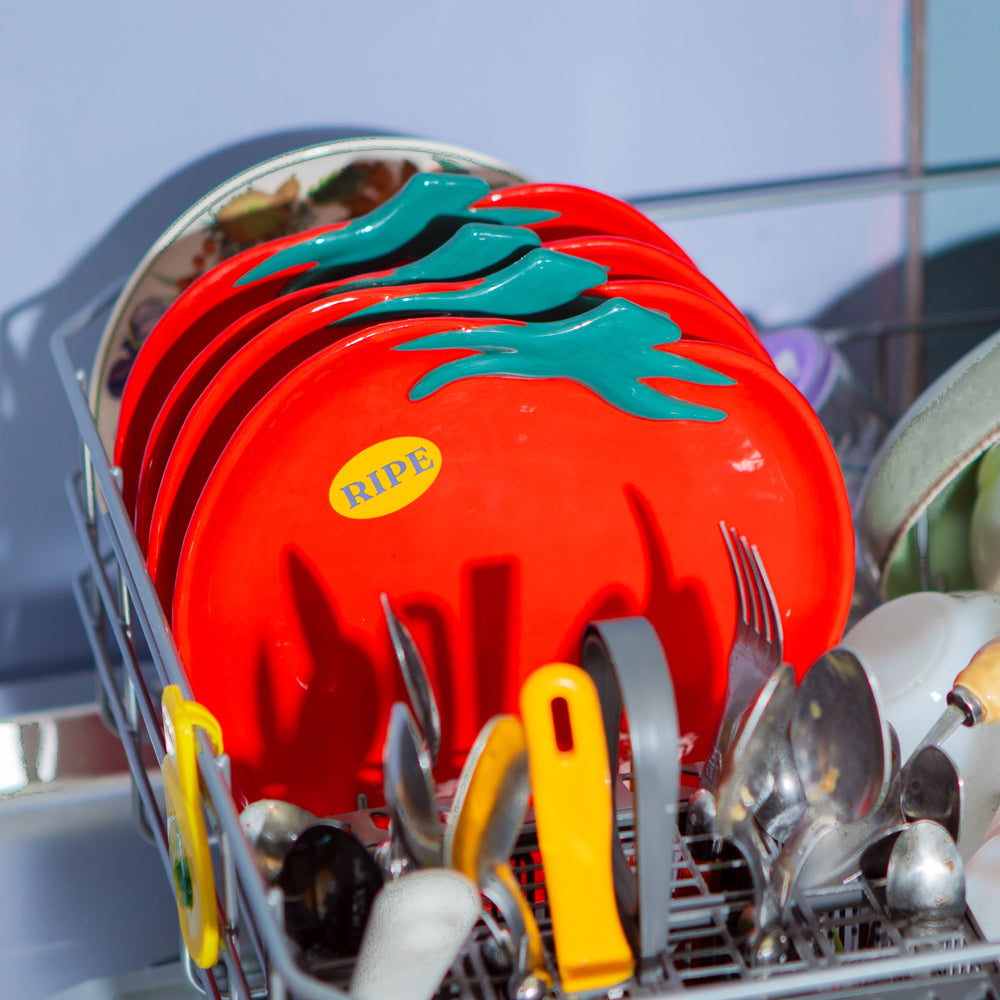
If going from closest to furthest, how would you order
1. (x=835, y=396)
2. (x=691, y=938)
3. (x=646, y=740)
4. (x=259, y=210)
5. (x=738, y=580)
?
(x=646, y=740) → (x=691, y=938) → (x=738, y=580) → (x=259, y=210) → (x=835, y=396)

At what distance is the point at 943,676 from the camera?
0.61 meters

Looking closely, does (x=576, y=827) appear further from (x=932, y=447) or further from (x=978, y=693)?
(x=932, y=447)

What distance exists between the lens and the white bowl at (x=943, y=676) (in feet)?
1.98

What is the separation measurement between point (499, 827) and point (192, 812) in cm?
11

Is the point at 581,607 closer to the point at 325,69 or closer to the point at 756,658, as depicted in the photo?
the point at 756,658

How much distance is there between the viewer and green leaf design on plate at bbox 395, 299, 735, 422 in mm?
565

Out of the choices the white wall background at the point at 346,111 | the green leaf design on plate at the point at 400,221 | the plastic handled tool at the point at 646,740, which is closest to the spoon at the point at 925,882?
the plastic handled tool at the point at 646,740

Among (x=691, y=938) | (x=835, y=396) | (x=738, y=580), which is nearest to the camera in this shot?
(x=691, y=938)

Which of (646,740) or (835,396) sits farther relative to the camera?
(835,396)

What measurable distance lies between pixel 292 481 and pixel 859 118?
0.57 metres

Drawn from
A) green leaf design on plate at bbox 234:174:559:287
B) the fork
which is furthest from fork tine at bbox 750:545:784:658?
green leaf design on plate at bbox 234:174:559:287

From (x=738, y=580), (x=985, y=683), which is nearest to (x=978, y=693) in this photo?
(x=985, y=683)

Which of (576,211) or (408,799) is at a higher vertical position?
(576,211)

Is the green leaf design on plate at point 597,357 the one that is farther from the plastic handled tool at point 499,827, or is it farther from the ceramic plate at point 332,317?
the plastic handled tool at point 499,827
